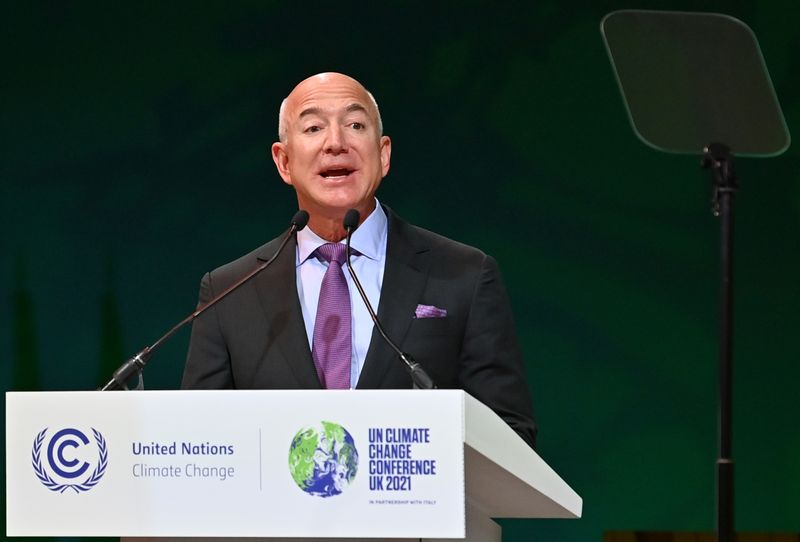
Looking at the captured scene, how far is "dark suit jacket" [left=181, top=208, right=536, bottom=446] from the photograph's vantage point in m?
2.53

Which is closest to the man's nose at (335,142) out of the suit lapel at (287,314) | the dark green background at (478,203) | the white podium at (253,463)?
the suit lapel at (287,314)

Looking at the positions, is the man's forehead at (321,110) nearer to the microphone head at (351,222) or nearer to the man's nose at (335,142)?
the man's nose at (335,142)

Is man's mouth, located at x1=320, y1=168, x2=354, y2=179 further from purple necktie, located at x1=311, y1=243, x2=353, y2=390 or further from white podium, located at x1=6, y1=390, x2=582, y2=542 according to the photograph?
white podium, located at x1=6, y1=390, x2=582, y2=542

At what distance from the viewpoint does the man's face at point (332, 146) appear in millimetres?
2662

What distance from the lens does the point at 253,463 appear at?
173cm

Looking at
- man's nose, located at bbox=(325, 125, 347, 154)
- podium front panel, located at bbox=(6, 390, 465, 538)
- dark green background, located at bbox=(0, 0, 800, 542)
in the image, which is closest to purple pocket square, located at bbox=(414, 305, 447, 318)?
man's nose, located at bbox=(325, 125, 347, 154)

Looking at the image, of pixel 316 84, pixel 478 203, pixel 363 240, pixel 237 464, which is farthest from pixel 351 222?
pixel 478 203

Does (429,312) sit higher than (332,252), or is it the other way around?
(332,252)

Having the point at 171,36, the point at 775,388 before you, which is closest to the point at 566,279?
the point at 775,388

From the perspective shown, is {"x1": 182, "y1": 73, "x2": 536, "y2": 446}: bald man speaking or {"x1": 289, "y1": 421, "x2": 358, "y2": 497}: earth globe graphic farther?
{"x1": 182, "y1": 73, "x2": 536, "y2": 446}: bald man speaking

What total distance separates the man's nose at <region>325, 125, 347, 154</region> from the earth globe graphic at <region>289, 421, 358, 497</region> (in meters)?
1.05

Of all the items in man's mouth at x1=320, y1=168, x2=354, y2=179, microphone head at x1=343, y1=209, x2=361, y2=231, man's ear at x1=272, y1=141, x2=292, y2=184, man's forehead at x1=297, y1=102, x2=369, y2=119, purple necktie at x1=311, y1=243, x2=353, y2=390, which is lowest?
purple necktie at x1=311, y1=243, x2=353, y2=390

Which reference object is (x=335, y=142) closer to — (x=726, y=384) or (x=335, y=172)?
(x=335, y=172)

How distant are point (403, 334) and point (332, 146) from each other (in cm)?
41
